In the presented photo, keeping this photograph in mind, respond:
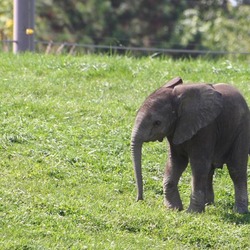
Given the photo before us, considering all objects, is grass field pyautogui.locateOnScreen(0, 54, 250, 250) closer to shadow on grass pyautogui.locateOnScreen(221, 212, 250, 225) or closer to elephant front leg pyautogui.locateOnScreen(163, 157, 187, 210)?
shadow on grass pyautogui.locateOnScreen(221, 212, 250, 225)

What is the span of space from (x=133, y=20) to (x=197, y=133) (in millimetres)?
27685

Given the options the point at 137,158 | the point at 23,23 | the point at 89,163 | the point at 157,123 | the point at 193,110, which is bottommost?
the point at 89,163

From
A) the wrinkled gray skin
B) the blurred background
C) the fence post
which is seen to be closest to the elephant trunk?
the wrinkled gray skin

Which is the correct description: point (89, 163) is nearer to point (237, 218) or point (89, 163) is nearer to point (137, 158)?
point (137, 158)

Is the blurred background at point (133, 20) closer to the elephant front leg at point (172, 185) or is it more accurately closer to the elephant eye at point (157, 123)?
the elephant front leg at point (172, 185)

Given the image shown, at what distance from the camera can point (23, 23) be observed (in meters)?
18.0

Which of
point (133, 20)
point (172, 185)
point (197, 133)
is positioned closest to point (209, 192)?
point (172, 185)

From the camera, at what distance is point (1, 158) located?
40.5 ft

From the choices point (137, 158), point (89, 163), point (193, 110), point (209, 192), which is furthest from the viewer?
point (89, 163)

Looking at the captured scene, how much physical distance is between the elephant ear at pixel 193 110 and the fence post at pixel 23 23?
23.1 feet

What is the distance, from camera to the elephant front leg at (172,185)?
37.6 feet

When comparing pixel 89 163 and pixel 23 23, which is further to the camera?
pixel 23 23

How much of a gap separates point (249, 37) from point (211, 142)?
2076 cm

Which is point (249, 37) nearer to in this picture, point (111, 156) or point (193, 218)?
point (111, 156)
